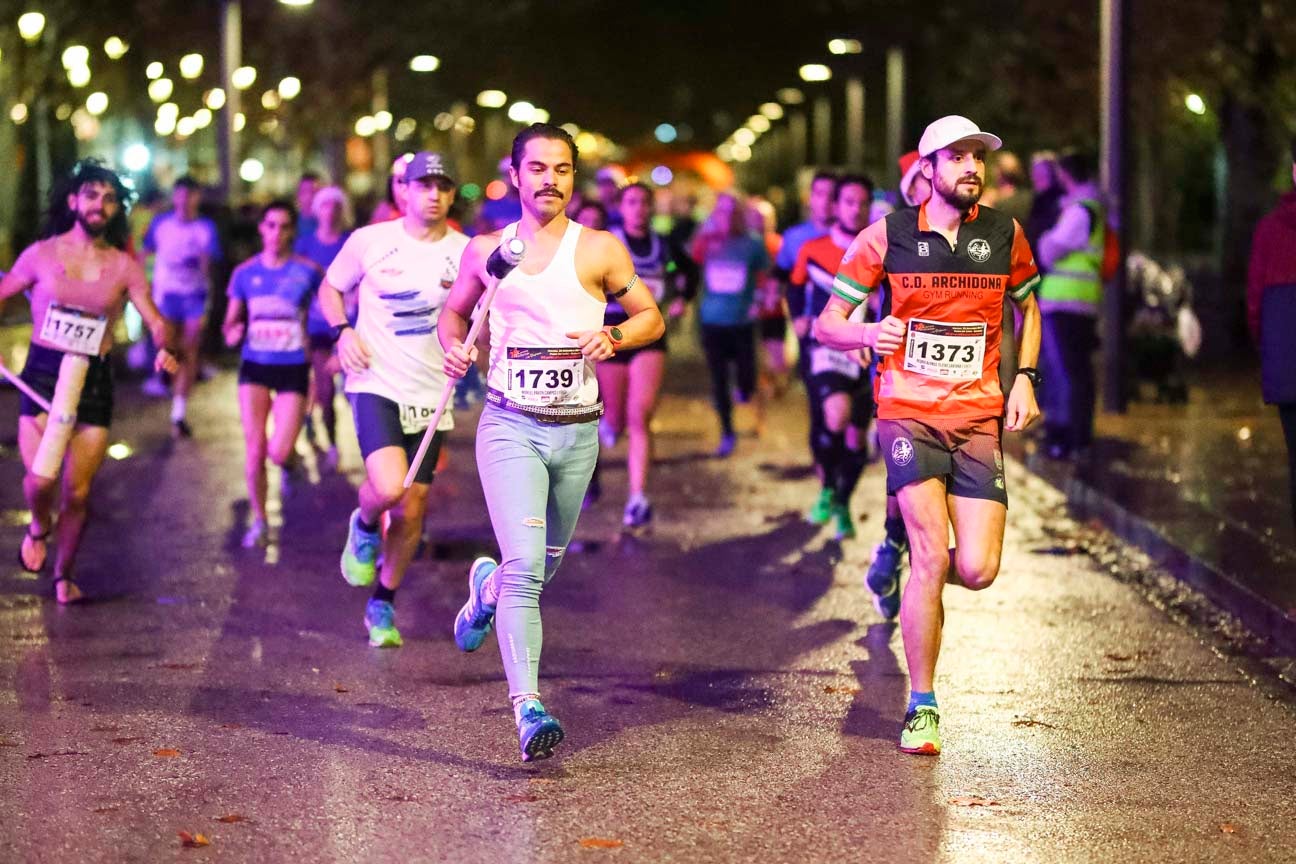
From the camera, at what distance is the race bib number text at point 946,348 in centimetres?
686

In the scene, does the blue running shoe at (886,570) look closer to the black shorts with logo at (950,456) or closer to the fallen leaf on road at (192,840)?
the black shorts with logo at (950,456)

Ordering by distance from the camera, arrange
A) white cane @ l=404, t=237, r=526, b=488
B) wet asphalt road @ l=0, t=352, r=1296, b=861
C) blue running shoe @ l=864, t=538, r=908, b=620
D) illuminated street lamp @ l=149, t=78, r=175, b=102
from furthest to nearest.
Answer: illuminated street lamp @ l=149, t=78, r=175, b=102
blue running shoe @ l=864, t=538, r=908, b=620
white cane @ l=404, t=237, r=526, b=488
wet asphalt road @ l=0, t=352, r=1296, b=861

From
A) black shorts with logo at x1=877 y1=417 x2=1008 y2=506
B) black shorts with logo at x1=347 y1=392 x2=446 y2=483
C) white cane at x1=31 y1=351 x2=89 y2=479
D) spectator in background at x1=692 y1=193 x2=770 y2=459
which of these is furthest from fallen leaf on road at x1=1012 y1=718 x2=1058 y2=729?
spectator in background at x1=692 y1=193 x2=770 y2=459

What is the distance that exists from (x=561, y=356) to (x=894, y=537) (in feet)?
8.33

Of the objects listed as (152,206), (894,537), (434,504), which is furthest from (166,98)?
(894,537)

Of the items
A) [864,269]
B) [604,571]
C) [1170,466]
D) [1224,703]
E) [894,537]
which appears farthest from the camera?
[1170,466]

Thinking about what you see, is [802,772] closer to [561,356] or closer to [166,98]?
[561,356]

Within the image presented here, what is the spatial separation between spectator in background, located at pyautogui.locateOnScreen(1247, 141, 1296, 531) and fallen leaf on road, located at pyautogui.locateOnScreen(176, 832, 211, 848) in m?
4.81

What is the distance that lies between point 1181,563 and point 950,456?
3839 millimetres

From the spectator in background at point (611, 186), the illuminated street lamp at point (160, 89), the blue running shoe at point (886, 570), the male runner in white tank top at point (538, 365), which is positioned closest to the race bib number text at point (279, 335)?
the spectator in background at point (611, 186)

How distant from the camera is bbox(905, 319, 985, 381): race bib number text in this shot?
6.86m

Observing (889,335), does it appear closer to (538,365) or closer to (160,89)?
(538,365)

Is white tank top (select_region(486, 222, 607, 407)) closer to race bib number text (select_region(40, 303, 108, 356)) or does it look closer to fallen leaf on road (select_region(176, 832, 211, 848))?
fallen leaf on road (select_region(176, 832, 211, 848))

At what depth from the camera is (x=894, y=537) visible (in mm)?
8805
